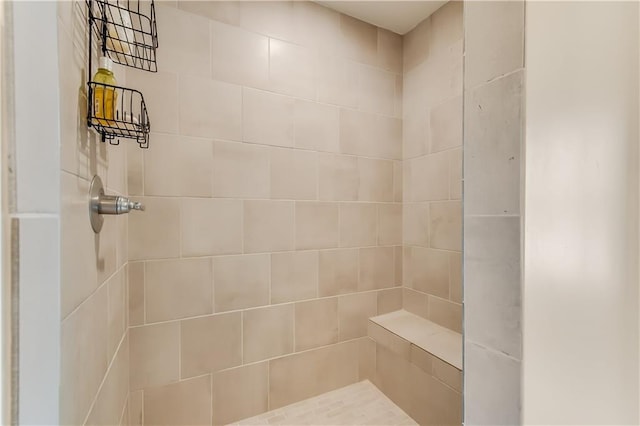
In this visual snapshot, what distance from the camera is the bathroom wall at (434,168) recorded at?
4.79 feet

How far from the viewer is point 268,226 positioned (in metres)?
1.38

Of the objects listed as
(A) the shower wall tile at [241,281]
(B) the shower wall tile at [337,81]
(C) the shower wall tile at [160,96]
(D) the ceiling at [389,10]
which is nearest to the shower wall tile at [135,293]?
(A) the shower wall tile at [241,281]

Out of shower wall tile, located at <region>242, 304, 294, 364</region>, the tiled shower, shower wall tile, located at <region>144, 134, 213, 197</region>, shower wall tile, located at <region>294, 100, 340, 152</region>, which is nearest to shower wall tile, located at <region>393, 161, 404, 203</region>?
the tiled shower

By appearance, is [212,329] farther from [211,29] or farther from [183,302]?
[211,29]

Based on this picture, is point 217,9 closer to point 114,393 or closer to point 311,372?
point 114,393

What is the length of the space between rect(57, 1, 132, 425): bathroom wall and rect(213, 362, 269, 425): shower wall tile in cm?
45

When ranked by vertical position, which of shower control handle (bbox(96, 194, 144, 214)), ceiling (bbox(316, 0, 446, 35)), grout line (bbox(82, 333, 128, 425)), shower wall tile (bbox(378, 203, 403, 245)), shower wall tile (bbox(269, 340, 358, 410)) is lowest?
shower wall tile (bbox(269, 340, 358, 410))

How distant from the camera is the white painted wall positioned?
0.39m

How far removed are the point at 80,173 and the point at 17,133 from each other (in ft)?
0.59

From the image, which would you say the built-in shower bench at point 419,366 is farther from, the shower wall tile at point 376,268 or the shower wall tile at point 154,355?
the shower wall tile at point 154,355

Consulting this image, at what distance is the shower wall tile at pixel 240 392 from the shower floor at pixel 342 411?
0.05 meters

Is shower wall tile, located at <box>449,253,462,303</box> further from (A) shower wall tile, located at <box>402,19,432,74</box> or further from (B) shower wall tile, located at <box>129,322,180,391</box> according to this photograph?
(B) shower wall tile, located at <box>129,322,180,391</box>

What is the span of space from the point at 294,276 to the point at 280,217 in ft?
1.03

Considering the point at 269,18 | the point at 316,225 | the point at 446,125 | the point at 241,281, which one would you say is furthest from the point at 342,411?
the point at 269,18
